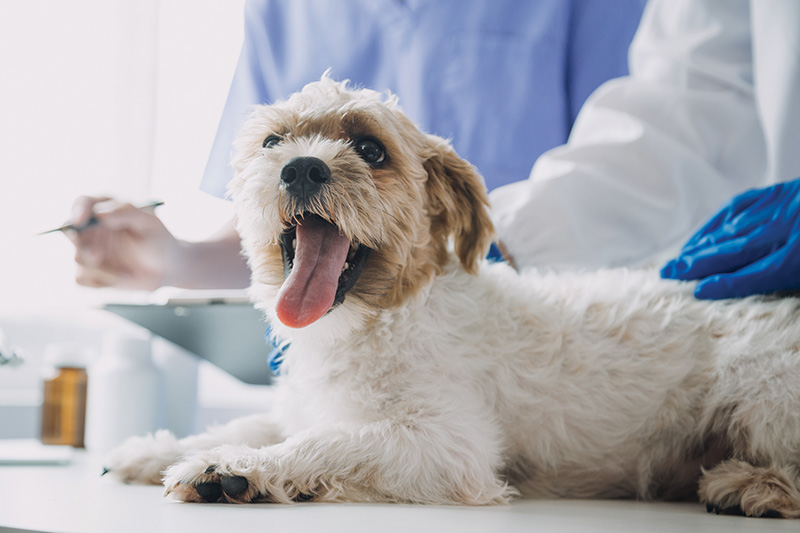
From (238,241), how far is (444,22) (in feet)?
3.66

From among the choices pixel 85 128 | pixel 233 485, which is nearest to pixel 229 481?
pixel 233 485

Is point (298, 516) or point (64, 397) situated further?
point (64, 397)

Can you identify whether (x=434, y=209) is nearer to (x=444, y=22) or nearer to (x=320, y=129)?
(x=320, y=129)

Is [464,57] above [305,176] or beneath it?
above

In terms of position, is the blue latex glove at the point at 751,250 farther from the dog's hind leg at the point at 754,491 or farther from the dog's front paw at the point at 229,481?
the dog's front paw at the point at 229,481

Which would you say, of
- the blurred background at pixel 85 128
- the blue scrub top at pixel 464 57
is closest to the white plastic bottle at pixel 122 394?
the blurred background at pixel 85 128

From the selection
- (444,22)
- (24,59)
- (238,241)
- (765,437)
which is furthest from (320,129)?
(24,59)

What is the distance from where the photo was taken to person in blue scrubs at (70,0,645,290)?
99.0 inches

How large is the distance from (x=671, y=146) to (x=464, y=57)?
0.86 metres

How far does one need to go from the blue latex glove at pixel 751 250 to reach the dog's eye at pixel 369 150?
2.57 feet

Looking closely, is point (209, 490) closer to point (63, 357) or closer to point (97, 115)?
point (63, 357)

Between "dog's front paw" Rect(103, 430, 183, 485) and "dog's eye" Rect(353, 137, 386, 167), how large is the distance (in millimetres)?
690

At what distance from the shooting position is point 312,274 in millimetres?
1220

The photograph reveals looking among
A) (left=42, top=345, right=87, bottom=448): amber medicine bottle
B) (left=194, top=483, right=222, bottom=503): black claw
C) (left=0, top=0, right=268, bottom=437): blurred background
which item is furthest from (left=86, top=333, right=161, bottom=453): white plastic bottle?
(left=194, top=483, right=222, bottom=503): black claw
